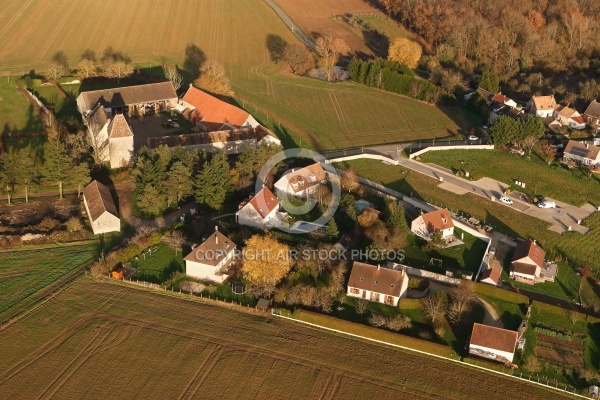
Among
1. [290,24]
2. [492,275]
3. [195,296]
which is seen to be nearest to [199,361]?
[195,296]

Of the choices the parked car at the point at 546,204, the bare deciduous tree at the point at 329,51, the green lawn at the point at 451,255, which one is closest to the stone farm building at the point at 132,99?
the bare deciduous tree at the point at 329,51

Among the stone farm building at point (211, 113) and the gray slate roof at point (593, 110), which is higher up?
the gray slate roof at point (593, 110)

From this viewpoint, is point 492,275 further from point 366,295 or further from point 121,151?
point 121,151

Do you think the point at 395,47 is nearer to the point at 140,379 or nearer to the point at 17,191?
the point at 17,191

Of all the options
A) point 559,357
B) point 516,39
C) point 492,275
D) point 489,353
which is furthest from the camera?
point 516,39

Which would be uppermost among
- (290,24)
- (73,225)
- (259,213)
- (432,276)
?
(290,24)

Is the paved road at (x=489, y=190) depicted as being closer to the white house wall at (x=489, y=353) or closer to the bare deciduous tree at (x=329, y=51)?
the white house wall at (x=489, y=353)

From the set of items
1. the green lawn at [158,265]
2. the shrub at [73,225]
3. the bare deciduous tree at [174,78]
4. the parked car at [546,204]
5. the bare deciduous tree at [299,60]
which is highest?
the bare deciduous tree at [299,60]
